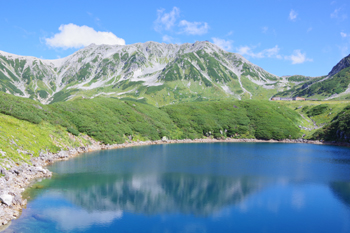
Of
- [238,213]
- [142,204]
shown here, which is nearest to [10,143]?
[142,204]

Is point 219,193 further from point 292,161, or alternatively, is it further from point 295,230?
point 292,161

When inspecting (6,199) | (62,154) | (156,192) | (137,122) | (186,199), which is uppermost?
(137,122)

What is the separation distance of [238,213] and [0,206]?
27796 mm

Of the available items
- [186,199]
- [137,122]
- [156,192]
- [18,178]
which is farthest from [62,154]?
[137,122]

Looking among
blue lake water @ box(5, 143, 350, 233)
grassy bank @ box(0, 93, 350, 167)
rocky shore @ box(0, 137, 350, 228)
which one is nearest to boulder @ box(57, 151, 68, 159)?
rocky shore @ box(0, 137, 350, 228)

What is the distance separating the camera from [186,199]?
35.4m

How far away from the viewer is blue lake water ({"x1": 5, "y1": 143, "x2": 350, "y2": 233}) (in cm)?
2730

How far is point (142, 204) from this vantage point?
33.2m

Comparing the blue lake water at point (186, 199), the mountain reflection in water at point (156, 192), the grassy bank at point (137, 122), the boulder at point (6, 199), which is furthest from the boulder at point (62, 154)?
the boulder at point (6, 199)

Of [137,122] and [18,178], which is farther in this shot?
[137,122]

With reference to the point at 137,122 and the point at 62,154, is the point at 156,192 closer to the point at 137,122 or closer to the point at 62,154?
the point at 62,154

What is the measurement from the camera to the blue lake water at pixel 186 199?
2730 cm

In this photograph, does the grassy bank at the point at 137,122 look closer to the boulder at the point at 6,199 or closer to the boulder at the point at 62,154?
the boulder at the point at 62,154

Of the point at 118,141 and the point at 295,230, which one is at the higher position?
the point at 118,141
